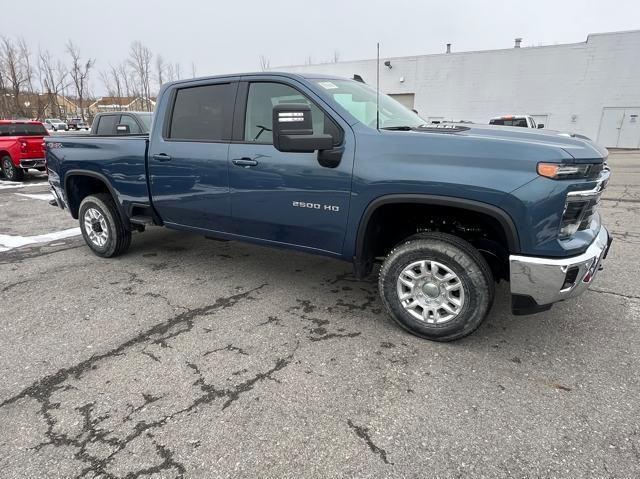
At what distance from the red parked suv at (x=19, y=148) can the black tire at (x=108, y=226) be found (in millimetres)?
8621

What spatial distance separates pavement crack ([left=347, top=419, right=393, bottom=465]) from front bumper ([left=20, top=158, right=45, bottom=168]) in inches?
520

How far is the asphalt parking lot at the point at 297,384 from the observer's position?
2.08m

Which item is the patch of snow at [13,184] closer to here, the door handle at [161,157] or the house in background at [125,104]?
the door handle at [161,157]

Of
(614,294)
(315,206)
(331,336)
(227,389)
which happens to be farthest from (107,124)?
(614,294)

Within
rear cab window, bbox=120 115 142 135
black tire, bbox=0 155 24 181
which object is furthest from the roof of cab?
black tire, bbox=0 155 24 181

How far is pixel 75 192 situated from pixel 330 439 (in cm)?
474

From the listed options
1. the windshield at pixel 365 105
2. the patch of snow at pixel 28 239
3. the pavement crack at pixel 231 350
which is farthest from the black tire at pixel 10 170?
the pavement crack at pixel 231 350

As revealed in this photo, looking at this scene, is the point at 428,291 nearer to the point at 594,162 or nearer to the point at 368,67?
the point at 594,162

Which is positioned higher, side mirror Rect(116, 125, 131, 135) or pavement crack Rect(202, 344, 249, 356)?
side mirror Rect(116, 125, 131, 135)

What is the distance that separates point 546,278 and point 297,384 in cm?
172

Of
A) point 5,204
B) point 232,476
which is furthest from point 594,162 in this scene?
point 5,204

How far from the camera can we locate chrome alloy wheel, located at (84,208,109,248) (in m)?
5.07

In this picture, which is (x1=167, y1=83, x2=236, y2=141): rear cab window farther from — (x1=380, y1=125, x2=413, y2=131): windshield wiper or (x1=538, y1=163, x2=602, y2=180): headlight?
(x1=538, y1=163, x2=602, y2=180): headlight

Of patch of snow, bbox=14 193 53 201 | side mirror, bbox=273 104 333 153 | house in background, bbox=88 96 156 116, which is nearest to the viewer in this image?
side mirror, bbox=273 104 333 153
